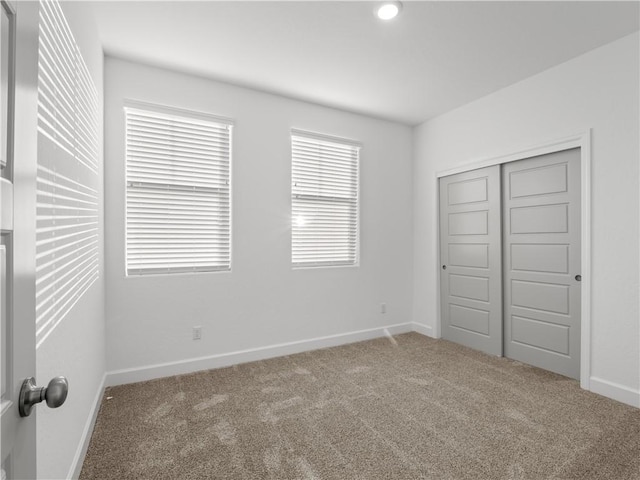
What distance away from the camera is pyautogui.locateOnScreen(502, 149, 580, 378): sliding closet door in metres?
3.08

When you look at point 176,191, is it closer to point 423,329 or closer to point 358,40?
point 358,40

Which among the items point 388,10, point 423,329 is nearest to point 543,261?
point 423,329

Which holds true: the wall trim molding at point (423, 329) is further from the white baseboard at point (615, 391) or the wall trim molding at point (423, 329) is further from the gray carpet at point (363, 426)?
the white baseboard at point (615, 391)

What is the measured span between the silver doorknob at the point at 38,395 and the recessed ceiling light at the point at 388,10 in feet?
8.77

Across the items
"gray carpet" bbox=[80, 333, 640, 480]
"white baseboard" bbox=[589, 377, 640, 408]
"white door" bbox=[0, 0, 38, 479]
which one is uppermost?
"white door" bbox=[0, 0, 38, 479]

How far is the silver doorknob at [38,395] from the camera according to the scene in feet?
2.15

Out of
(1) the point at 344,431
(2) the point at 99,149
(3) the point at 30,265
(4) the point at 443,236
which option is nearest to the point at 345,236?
(4) the point at 443,236

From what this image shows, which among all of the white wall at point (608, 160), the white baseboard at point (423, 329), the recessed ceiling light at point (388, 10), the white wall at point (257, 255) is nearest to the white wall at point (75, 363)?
the white wall at point (257, 255)

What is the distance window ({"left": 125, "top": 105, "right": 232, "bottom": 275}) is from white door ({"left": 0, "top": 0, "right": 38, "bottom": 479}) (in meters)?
2.54

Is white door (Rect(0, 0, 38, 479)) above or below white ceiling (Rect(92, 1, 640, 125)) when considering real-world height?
below

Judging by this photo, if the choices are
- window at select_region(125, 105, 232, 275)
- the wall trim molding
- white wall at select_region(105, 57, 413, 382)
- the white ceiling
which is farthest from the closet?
window at select_region(125, 105, 232, 275)

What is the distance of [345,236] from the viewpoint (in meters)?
4.22

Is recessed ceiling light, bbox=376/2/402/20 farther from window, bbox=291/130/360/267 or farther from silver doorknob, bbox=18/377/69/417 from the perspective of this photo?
silver doorknob, bbox=18/377/69/417

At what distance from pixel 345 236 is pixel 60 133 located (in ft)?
10.1
